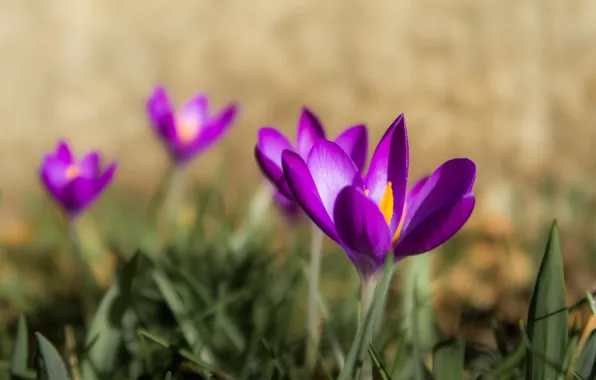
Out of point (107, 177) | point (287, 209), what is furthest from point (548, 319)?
point (287, 209)

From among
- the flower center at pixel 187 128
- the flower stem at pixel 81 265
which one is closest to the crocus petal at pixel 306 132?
the flower stem at pixel 81 265

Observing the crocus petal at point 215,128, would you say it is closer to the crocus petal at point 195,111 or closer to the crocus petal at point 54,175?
the crocus petal at point 195,111

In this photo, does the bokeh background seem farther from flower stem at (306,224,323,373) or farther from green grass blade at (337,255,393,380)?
green grass blade at (337,255,393,380)

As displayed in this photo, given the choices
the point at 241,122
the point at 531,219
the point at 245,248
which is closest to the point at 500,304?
the point at 245,248

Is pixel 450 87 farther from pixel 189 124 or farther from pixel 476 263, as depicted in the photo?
pixel 189 124

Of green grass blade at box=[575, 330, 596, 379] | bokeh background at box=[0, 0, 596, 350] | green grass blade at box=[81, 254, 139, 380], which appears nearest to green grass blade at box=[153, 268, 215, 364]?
green grass blade at box=[81, 254, 139, 380]

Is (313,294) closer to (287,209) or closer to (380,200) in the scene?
(380,200)
